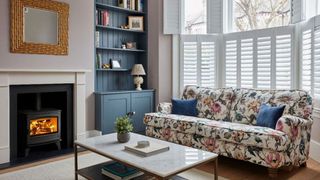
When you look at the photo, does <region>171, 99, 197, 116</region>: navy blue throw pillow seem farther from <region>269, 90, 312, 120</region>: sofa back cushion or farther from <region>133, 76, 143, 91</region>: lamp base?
<region>269, 90, 312, 120</region>: sofa back cushion

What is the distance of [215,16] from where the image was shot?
4695 mm

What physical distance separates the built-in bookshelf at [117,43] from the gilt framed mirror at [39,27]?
2.27ft

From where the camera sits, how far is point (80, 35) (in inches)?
167

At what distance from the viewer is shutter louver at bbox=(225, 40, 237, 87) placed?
4.52 m

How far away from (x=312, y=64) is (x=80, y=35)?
10.8 ft

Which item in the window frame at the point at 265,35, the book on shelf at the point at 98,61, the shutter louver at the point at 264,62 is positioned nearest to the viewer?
the window frame at the point at 265,35

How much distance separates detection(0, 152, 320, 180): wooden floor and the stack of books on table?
3.73 feet

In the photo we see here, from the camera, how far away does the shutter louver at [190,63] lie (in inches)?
192

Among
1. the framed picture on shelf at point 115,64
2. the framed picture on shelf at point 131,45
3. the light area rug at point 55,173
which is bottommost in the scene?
the light area rug at point 55,173

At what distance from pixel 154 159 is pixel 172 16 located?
11.0ft

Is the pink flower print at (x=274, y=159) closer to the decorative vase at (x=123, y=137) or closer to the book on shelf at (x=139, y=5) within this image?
the decorative vase at (x=123, y=137)

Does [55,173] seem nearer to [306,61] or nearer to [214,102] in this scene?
[214,102]

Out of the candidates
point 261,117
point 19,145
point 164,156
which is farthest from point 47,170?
point 261,117

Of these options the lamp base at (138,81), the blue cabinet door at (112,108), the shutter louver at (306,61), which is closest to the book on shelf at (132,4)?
the lamp base at (138,81)
